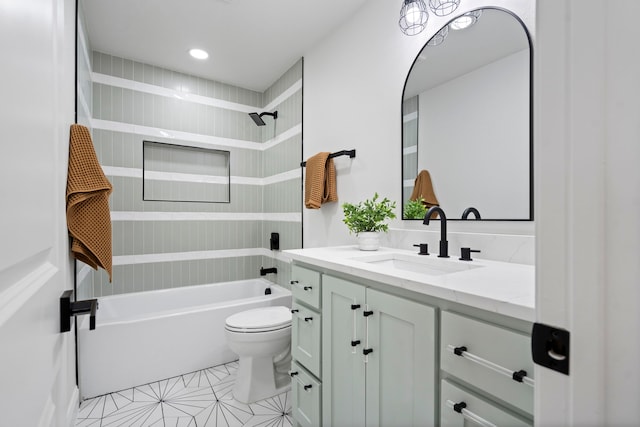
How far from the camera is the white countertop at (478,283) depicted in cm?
74

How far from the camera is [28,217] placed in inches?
17.7

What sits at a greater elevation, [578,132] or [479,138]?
[479,138]

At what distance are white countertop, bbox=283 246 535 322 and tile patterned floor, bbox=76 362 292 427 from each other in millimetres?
1148

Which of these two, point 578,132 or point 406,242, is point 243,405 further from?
point 578,132

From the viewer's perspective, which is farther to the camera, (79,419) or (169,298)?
(169,298)

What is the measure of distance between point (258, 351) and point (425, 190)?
4.64 ft

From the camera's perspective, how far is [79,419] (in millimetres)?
1801

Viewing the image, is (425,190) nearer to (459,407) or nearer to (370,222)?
(370,222)

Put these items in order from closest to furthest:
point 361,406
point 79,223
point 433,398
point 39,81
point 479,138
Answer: point 39,81, point 433,398, point 361,406, point 79,223, point 479,138

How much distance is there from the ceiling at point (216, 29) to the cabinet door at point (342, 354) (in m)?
1.83

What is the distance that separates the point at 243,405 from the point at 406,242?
143cm

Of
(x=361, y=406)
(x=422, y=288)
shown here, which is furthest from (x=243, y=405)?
(x=422, y=288)

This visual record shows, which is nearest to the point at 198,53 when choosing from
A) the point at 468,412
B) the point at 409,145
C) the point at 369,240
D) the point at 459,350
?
the point at 409,145

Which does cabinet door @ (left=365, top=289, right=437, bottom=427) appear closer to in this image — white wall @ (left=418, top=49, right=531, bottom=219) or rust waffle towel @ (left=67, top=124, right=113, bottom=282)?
white wall @ (left=418, top=49, right=531, bottom=219)
